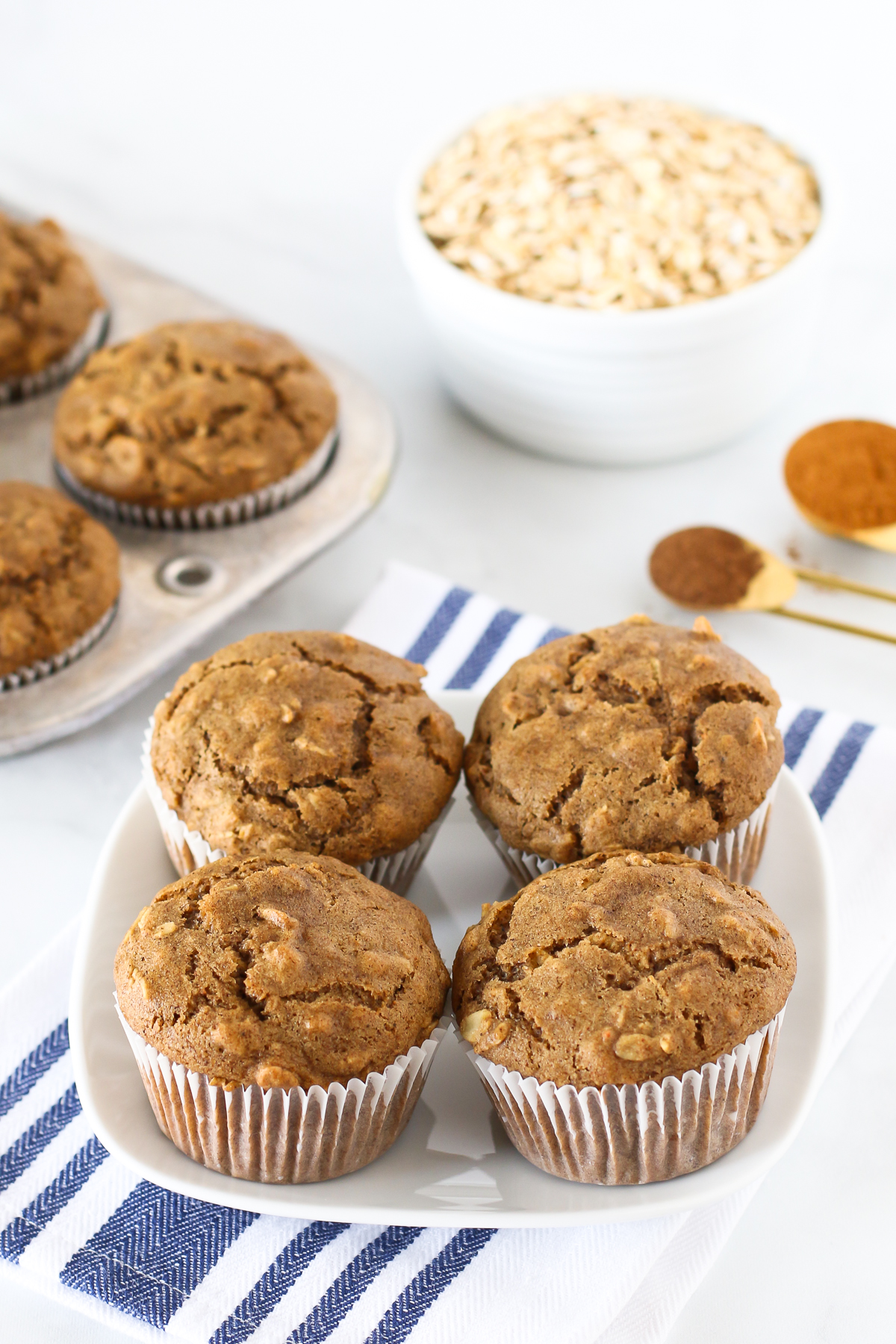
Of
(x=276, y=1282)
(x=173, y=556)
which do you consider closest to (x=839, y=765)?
(x=276, y=1282)

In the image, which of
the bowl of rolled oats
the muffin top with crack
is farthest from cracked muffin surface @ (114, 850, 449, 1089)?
the muffin top with crack

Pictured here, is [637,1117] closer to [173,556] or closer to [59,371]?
[173,556]

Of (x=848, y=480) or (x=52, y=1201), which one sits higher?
(x=848, y=480)

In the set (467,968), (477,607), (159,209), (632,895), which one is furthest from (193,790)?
(159,209)

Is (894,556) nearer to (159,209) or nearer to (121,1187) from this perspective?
(121,1187)

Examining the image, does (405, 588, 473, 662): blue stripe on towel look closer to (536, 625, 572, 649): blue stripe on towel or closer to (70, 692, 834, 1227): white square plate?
(536, 625, 572, 649): blue stripe on towel

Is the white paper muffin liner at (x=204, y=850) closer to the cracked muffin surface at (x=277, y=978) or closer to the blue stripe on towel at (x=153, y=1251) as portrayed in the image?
the cracked muffin surface at (x=277, y=978)
